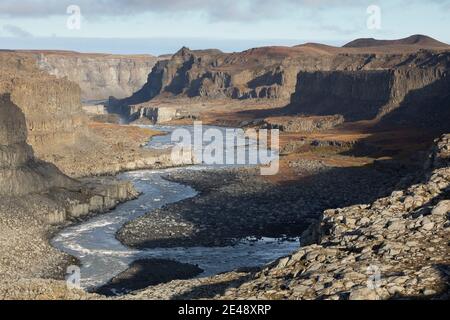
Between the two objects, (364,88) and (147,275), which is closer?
(147,275)

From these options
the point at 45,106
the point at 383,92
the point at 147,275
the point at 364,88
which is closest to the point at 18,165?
the point at 147,275

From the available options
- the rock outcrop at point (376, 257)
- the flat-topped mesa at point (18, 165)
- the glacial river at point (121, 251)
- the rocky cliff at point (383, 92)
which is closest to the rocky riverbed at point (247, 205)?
the glacial river at point (121, 251)

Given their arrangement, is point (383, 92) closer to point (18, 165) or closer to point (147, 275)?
point (18, 165)

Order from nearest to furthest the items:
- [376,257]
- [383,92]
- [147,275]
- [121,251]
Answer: [376,257] → [147,275] → [121,251] → [383,92]

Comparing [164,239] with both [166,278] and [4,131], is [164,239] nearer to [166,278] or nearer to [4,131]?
[166,278]

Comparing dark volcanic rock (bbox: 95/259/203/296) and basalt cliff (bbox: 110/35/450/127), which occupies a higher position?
basalt cliff (bbox: 110/35/450/127)

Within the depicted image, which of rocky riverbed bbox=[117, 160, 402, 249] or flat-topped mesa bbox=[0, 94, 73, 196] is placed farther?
flat-topped mesa bbox=[0, 94, 73, 196]

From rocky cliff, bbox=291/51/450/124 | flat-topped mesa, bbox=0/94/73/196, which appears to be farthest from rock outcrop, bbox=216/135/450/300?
rocky cliff, bbox=291/51/450/124

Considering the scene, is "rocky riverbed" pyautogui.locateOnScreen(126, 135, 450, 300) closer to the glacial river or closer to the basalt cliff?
the glacial river

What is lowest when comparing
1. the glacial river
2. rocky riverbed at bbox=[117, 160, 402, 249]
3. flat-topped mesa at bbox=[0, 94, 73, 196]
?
the glacial river
